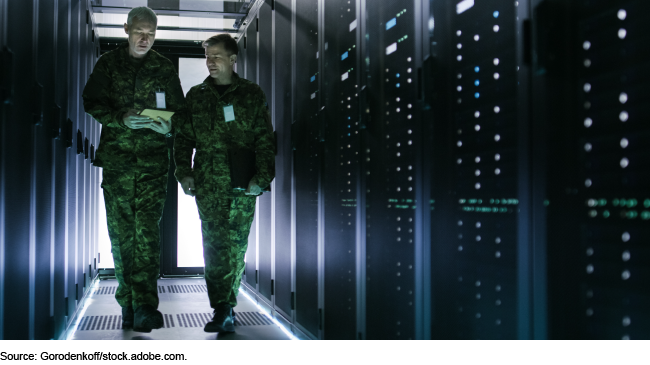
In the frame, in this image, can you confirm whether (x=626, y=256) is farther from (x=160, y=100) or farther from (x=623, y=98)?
(x=160, y=100)

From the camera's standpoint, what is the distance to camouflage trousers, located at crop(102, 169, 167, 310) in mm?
2859

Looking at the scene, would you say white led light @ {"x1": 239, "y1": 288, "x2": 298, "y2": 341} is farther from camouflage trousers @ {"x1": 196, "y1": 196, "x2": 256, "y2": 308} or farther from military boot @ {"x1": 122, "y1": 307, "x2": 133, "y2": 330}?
military boot @ {"x1": 122, "y1": 307, "x2": 133, "y2": 330}

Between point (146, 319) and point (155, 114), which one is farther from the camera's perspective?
point (146, 319)

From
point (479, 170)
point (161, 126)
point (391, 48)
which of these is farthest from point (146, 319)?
point (479, 170)

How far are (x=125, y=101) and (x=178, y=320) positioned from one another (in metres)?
1.41

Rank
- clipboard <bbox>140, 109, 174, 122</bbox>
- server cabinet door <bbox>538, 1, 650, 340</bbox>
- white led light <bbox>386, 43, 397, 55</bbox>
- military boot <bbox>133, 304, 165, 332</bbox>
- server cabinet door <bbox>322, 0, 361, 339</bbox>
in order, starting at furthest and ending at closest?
military boot <bbox>133, 304, 165, 332</bbox> < clipboard <bbox>140, 109, 174, 122</bbox> < server cabinet door <bbox>322, 0, 361, 339</bbox> < white led light <bbox>386, 43, 397, 55</bbox> < server cabinet door <bbox>538, 1, 650, 340</bbox>

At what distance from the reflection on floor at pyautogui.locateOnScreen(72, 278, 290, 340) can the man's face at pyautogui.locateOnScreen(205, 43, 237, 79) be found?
1.49m

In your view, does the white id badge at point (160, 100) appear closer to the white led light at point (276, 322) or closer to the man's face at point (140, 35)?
the man's face at point (140, 35)

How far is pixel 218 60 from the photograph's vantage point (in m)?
3.02

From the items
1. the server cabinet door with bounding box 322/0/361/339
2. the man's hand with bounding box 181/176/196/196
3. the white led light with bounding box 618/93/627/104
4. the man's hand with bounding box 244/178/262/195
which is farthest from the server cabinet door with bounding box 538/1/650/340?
the man's hand with bounding box 181/176/196/196

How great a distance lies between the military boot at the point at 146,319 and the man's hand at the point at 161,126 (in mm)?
946

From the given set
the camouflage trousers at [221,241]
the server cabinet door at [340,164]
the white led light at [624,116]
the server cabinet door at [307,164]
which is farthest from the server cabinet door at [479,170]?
the camouflage trousers at [221,241]

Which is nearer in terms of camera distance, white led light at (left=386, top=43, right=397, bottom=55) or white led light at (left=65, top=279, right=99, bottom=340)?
white led light at (left=386, top=43, right=397, bottom=55)

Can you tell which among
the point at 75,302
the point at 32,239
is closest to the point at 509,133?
the point at 32,239
